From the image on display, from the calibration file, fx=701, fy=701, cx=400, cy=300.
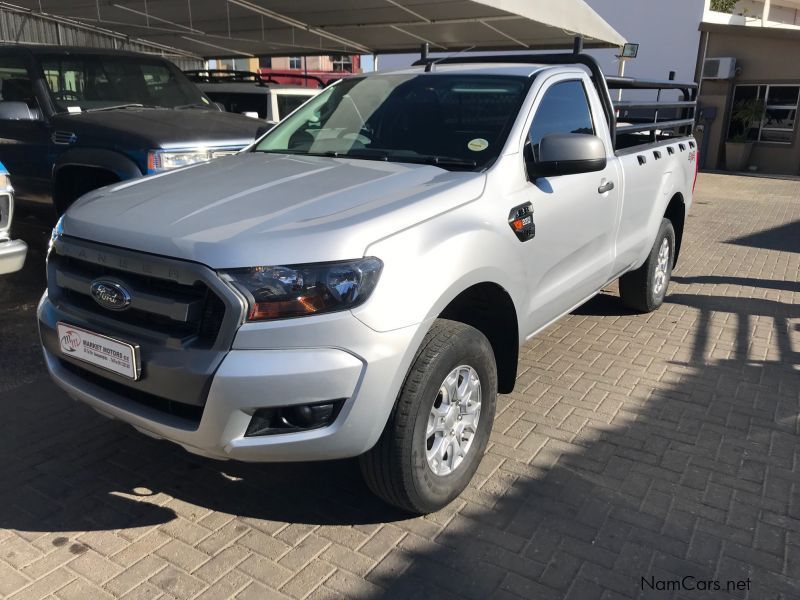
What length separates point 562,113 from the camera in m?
3.99

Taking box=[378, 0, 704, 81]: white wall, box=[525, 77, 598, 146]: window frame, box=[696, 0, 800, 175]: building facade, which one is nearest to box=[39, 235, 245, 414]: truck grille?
box=[525, 77, 598, 146]: window frame

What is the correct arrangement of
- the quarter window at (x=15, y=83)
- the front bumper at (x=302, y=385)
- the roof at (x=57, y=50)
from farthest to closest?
the roof at (x=57, y=50), the quarter window at (x=15, y=83), the front bumper at (x=302, y=385)

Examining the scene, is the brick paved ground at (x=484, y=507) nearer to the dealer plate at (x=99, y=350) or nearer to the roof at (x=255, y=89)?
the dealer plate at (x=99, y=350)

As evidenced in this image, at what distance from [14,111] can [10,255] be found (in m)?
1.94

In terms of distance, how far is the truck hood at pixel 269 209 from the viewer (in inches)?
95.8

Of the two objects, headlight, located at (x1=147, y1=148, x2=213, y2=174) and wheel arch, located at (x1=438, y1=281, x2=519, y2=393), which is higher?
headlight, located at (x1=147, y1=148, x2=213, y2=174)

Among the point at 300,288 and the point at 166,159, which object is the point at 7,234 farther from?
the point at 300,288

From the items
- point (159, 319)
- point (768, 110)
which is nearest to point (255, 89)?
point (159, 319)

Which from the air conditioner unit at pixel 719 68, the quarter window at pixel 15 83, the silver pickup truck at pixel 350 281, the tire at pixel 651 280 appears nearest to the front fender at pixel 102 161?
the quarter window at pixel 15 83

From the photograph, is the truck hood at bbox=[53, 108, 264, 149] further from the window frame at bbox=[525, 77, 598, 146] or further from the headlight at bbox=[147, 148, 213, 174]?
the window frame at bbox=[525, 77, 598, 146]

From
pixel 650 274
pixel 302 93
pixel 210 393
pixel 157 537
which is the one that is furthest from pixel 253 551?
pixel 302 93

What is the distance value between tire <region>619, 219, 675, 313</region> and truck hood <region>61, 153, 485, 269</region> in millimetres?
2776

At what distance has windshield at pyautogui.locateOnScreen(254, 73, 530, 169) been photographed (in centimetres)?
351

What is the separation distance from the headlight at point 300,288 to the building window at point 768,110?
59.5ft
